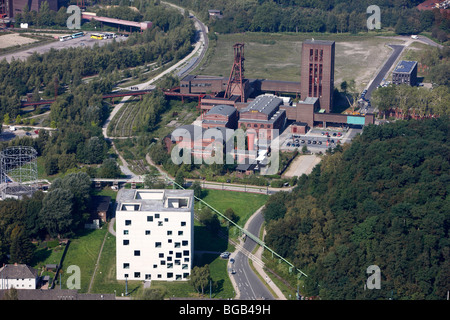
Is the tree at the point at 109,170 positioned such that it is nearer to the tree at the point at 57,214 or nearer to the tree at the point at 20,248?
the tree at the point at 57,214

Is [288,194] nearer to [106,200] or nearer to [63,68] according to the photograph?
[106,200]

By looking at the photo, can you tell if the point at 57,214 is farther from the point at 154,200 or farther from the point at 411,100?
the point at 411,100

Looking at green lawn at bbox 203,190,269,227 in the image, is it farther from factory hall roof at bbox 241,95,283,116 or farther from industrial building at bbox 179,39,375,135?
factory hall roof at bbox 241,95,283,116

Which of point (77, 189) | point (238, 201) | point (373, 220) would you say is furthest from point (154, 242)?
point (238, 201)

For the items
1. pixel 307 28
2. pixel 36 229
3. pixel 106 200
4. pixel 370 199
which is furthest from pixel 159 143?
pixel 307 28

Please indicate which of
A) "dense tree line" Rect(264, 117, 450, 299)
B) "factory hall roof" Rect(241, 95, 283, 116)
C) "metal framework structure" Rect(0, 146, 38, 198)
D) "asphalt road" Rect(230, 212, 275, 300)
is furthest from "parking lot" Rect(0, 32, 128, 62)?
"asphalt road" Rect(230, 212, 275, 300)

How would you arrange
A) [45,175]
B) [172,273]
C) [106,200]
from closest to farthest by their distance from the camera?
[172,273] < [106,200] < [45,175]

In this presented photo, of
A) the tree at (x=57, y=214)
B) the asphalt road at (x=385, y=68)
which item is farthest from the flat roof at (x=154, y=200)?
the asphalt road at (x=385, y=68)
